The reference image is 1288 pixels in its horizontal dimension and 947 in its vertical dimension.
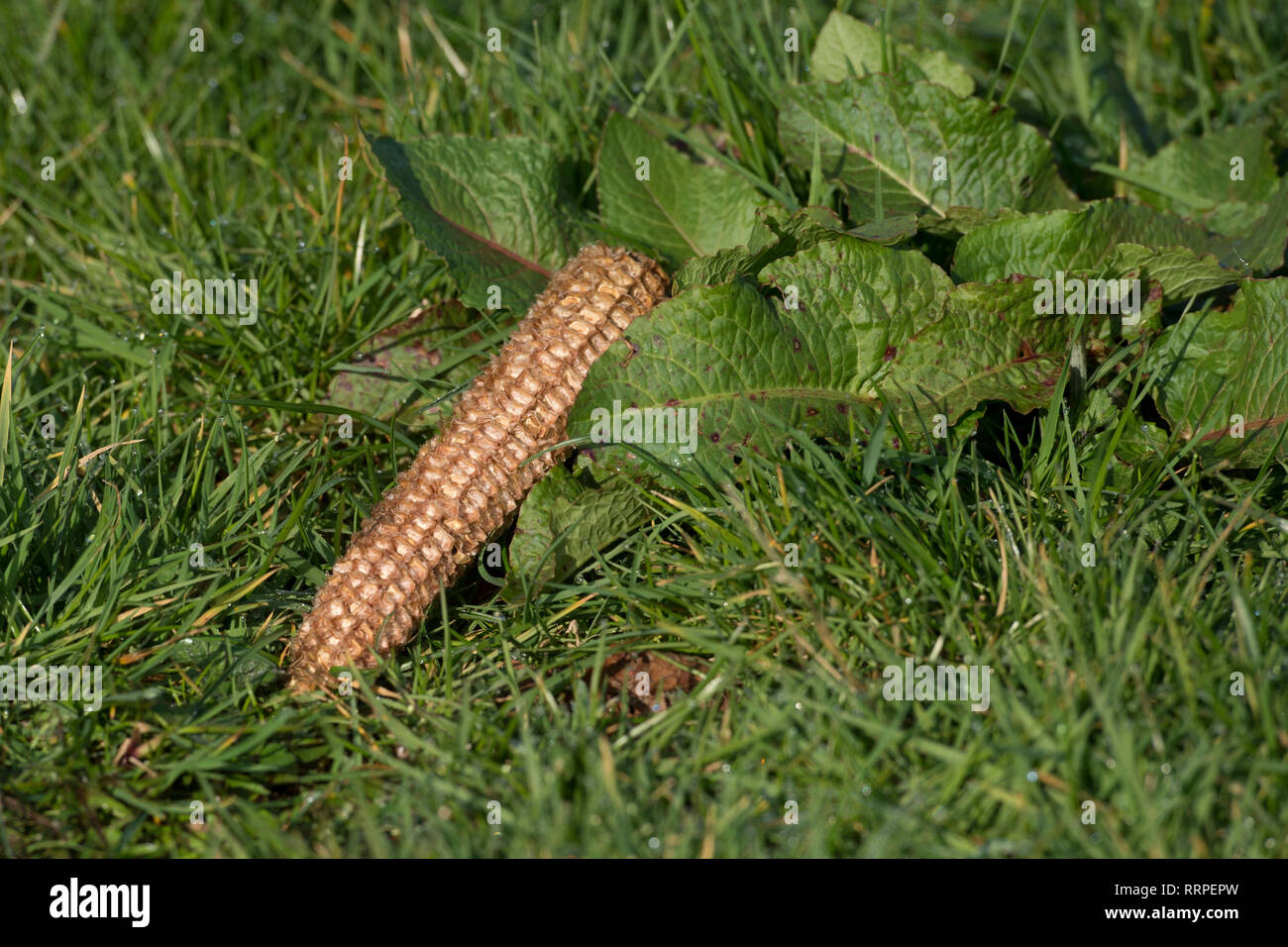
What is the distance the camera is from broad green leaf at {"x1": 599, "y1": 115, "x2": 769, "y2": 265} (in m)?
3.02

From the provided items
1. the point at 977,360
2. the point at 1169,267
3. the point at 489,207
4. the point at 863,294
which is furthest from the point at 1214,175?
the point at 489,207

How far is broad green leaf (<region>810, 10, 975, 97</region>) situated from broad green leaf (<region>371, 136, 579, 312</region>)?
89cm

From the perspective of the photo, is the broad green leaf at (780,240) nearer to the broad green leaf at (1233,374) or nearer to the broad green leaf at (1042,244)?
the broad green leaf at (1042,244)

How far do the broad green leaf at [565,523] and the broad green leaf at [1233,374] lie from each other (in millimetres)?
1211

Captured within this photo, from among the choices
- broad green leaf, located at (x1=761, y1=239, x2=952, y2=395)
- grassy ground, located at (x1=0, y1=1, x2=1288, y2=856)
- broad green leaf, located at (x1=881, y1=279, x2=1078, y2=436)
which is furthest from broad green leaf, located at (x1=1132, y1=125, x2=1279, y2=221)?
broad green leaf, located at (x1=761, y1=239, x2=952, y2=395)

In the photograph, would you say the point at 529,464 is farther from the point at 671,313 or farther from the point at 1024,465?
the point at 1024,465

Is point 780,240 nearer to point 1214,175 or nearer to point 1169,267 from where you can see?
point 1169,267

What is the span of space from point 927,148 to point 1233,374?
3.16 feet

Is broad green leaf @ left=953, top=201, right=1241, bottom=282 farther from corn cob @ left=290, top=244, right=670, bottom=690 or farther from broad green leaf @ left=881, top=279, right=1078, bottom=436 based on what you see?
corn cob @ left=290, top=244, right=670, bottom=690

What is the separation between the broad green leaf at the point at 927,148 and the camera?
2.98 metres

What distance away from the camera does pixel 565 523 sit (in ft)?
8.19

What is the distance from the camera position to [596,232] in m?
3.06
